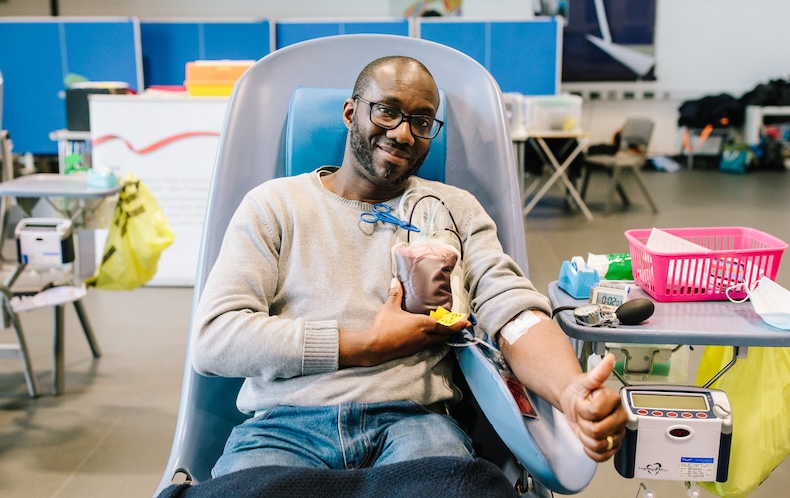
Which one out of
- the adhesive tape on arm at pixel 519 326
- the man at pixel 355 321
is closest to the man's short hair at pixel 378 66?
the man at pixel 355 321

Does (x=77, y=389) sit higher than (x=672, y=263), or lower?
lower

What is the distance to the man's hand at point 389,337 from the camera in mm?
1390

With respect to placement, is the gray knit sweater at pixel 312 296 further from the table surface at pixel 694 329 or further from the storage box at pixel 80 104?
the storage box at pixel 80 104

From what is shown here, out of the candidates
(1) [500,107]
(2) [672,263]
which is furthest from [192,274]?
(2) [672,263]

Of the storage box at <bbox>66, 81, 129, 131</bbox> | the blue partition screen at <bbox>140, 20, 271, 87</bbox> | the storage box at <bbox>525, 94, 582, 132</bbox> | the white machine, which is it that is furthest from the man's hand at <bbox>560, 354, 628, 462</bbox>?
the blue partition screen at <bbox>140, 20, 271, 87</bbox>

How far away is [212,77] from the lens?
13.7 ft

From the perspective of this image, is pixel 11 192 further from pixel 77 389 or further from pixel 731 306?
pixel 731 306

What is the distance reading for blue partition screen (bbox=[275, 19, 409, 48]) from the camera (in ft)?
24.0

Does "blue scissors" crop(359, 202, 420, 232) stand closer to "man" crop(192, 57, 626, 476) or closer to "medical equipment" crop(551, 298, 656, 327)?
"man" crop(192, 57, 626, 476)

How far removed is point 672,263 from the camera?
1518 mm

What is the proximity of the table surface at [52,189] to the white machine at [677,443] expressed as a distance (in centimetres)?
197

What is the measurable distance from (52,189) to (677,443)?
2154 millimetres

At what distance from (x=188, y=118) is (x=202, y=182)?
356mm

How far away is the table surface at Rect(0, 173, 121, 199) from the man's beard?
1.32 m
